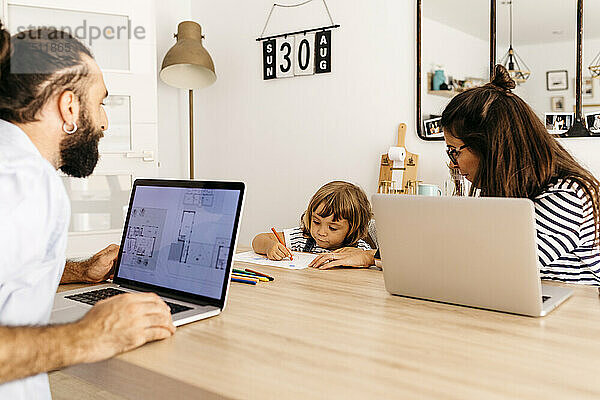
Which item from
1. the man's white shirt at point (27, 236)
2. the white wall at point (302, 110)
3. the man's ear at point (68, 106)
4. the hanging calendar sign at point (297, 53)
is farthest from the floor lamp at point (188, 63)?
the man's white shirt at point (27, 236)

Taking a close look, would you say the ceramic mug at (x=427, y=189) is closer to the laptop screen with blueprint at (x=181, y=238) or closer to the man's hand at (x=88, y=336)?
the laptop screen with blueprint at (x=181, y=238)

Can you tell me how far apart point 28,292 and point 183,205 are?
40cm

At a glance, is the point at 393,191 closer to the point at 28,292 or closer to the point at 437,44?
the point at 437,44

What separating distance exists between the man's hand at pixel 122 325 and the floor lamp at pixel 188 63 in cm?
263

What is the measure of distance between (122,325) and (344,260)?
865 millimetres

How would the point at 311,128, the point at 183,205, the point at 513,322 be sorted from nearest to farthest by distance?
1. the point at 513,322
2. the point at 183,205
3. the point at 311,128

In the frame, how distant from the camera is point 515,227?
3.62 ft

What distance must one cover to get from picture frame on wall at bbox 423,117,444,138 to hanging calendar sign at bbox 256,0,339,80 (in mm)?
663

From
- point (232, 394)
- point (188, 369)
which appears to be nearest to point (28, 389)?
point (188, 369)

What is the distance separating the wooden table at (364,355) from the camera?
0.79 metres

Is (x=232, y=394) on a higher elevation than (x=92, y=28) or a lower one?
lower

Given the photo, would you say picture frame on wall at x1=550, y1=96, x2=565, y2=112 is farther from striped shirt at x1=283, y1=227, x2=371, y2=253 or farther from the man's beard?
the man's beard

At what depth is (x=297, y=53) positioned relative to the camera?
3.44 m

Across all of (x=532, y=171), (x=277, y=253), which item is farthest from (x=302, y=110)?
(x=532, y=171)
